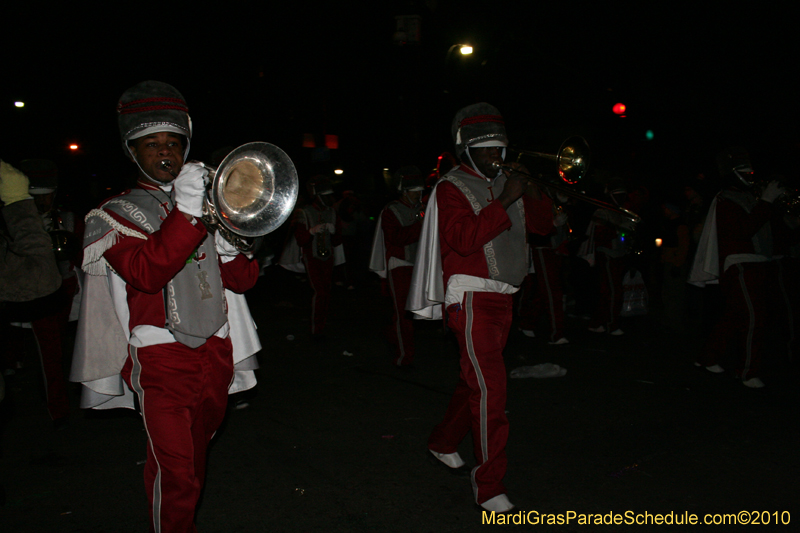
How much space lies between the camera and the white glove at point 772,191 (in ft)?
17.5

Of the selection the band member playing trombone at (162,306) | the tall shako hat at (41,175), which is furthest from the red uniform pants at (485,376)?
the tall shako hat at (41,175)

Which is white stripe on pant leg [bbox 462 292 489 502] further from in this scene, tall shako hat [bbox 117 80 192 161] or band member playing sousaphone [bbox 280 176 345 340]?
band member playing sousaphone [bbox 280 176 345 340]

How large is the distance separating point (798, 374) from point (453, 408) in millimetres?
4486

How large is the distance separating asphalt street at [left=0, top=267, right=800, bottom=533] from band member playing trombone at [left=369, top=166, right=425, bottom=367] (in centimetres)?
38

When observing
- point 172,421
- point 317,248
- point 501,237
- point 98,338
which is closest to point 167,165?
point 98,338

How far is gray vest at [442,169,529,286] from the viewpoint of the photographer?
335 centimetres

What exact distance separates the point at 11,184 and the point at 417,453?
9.91 feet

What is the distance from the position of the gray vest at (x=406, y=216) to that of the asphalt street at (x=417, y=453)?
129 cm

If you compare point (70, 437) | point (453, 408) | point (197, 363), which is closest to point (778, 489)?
point (453, 408)

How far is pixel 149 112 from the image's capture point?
7.98ft

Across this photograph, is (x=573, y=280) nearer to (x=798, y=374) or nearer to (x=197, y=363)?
(x=798, y=374)

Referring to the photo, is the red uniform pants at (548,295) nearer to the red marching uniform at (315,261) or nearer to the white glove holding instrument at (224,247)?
the red marching uniform at (315,261)

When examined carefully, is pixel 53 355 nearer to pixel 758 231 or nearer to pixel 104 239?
pixel 104 239

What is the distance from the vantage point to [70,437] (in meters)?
4.65
